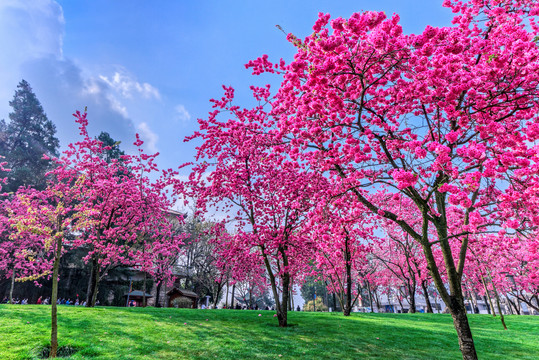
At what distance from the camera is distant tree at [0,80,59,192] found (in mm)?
35094

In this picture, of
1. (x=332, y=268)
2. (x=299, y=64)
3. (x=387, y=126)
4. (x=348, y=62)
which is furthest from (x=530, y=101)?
(x=332, y=268)

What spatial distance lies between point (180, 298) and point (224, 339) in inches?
1140

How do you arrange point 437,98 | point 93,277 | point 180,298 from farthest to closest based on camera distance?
point 180,298 → point 93,277 → point 437,98

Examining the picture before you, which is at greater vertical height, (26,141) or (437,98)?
(26,141)

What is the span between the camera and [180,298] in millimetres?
35625

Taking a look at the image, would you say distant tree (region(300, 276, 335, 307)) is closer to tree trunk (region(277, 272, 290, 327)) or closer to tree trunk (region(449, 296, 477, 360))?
tree trunk (region(277, 272, 290, 327))

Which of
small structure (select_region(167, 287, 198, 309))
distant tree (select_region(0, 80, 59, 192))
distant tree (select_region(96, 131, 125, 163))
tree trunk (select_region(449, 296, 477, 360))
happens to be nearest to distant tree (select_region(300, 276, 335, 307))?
small structure (select_region(167, 287, 198, 309))

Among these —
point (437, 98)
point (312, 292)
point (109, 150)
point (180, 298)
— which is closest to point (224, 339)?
point (437, 98)

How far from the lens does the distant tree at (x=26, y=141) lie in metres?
35.1

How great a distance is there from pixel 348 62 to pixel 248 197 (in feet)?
28.5

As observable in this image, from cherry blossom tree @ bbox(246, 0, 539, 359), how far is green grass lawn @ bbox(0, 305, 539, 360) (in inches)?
165

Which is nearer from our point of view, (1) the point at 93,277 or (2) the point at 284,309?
(2) the point at 284,309

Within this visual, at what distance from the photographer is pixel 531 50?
6.14m

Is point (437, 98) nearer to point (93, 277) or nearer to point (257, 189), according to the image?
point (257, 189)
